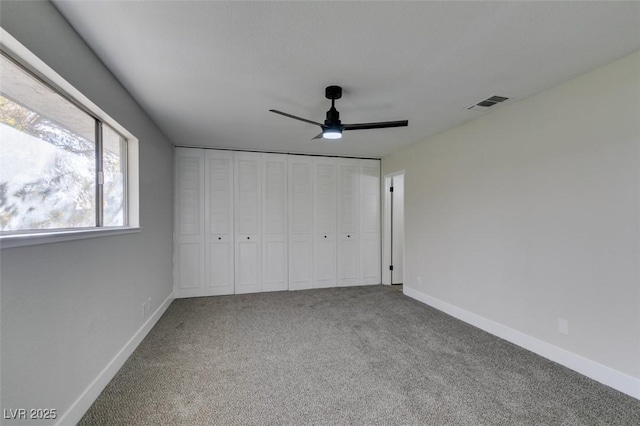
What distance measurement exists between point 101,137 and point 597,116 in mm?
3934

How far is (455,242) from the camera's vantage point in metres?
3.76

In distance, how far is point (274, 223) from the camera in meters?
5.06

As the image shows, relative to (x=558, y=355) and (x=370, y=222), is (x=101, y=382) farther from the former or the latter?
(x=370, y=222)

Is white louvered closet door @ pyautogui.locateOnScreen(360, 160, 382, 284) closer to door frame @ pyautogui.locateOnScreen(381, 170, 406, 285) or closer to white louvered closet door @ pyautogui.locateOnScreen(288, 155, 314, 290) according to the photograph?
door frame @ pyautogui.locateOnScreen(381, 170, 406, 285)

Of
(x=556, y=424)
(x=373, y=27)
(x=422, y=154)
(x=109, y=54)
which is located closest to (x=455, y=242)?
(x=422, y=154)

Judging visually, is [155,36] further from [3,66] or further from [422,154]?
[422,154]

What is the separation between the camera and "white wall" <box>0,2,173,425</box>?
131 centimetres

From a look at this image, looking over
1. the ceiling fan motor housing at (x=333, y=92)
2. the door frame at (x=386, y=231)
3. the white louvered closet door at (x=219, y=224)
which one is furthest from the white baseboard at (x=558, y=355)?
the white louvered closet door at (x=219, y=224)

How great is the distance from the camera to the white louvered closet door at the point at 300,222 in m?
5.14

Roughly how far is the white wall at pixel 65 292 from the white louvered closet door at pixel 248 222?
1973 mm

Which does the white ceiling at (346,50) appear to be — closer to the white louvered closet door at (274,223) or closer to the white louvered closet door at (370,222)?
the white louvered closet door at (274,223)

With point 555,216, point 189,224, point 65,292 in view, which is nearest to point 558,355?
point 555,216

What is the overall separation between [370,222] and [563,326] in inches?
131

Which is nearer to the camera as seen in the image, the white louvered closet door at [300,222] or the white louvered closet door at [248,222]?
the white louvered closet door at [248,222]
